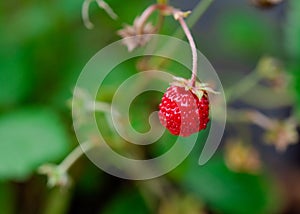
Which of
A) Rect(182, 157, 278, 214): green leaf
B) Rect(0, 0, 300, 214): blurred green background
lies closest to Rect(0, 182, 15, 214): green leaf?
Rect(0, 0, 300, 214): blurred green background

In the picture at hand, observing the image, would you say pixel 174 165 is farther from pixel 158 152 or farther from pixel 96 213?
pixel 96 213

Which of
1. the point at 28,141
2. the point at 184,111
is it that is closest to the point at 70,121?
the point at 28,141

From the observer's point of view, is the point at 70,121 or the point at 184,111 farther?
the point at 70,121

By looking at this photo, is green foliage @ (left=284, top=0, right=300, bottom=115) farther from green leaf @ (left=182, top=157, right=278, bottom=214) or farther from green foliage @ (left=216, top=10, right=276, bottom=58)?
green foliage @ (left=216, top=10, right=276, bottom=58)

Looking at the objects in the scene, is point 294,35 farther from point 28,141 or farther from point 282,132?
point 28,141

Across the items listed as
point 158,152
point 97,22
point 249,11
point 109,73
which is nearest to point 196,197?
point 158,152
